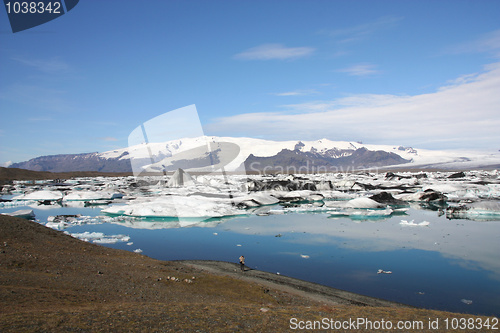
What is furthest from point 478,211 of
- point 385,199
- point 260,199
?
point 260,199

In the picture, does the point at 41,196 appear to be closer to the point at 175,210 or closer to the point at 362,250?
the point at 175,210

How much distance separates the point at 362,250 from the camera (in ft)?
53.1

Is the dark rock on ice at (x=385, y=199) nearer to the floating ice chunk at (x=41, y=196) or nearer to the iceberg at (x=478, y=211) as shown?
the iceberg at (x=478, y=211)

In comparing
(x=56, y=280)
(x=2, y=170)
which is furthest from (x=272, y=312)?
(x=2, y=170)

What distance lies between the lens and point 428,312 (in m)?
7.72

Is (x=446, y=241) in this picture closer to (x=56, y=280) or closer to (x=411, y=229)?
(x=411, y=229)

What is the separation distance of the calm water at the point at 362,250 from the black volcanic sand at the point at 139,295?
5.11ft

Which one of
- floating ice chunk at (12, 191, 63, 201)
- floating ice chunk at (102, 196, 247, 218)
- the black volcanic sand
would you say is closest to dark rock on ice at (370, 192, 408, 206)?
floating ice chunk at (102, 196, 247, 218)

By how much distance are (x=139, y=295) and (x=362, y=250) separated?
1153 centimetres

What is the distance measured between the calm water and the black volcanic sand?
156cm

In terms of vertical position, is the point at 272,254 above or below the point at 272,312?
below

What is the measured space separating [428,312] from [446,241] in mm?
12081

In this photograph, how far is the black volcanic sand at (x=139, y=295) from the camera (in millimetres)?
5715

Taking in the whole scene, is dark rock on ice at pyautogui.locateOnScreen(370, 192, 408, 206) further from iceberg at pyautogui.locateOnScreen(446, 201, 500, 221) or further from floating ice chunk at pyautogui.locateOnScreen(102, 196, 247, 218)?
floating ice chunk at pyautogui.locateOnScreen(102, 196, 247, 218)
